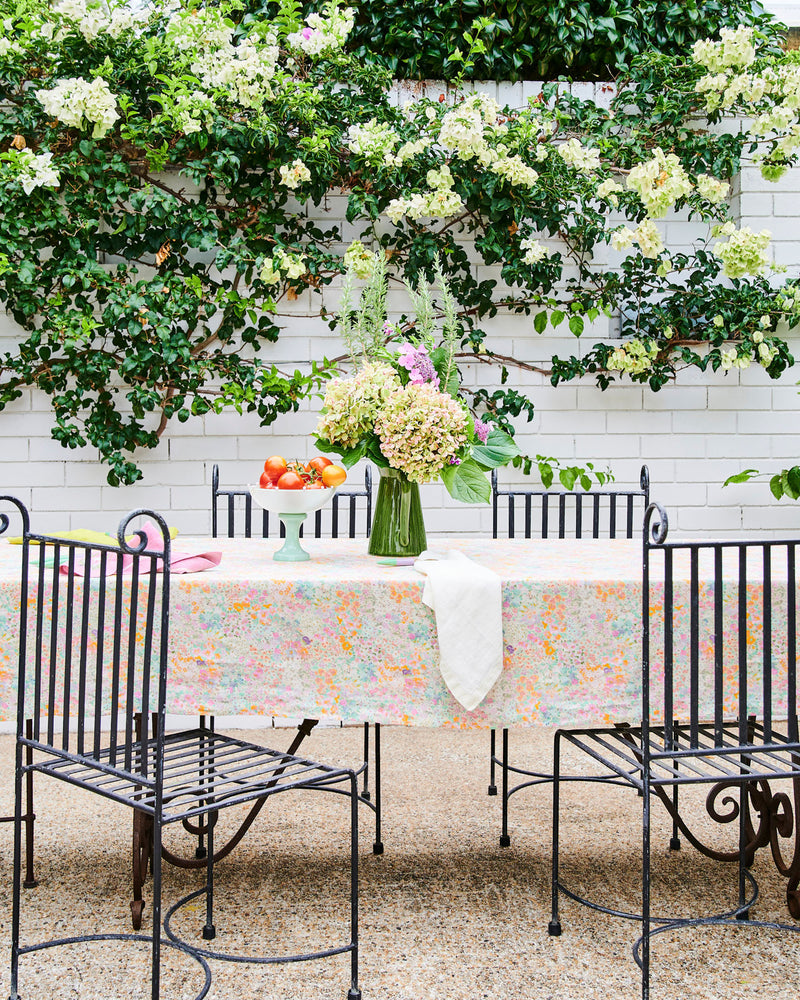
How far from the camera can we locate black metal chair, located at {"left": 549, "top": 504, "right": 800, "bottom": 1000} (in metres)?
1.71

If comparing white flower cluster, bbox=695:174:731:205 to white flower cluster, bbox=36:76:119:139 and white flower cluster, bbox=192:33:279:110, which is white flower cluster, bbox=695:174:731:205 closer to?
white flower cluster, bbox=192:33:279:110

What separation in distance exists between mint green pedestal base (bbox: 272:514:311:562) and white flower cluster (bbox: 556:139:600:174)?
2.09 metres

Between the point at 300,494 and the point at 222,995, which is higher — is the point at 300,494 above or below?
above

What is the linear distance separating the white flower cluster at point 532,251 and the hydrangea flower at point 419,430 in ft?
5.56

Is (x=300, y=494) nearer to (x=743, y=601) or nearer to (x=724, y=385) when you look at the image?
(x=743, y=601)

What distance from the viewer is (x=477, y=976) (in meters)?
1.89

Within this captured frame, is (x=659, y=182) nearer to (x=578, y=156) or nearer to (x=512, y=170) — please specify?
(x=578, y=156)

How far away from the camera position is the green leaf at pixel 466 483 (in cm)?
214

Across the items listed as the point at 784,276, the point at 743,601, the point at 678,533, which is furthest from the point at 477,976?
the point at 784,276

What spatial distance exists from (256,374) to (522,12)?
175 centimetres

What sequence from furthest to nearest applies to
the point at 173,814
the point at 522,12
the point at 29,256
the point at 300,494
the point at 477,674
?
1. the point at 522,12
2. the point at 29,256
3. the point at 300,494
4. the point at 477,674
5. the point at 173,814

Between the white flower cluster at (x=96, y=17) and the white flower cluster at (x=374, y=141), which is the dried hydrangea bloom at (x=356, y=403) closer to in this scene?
the white flower cluster at (x=374, y=141)

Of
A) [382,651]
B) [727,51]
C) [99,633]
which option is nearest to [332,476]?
[382,651]

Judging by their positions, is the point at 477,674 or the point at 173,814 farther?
the point at 477,674
